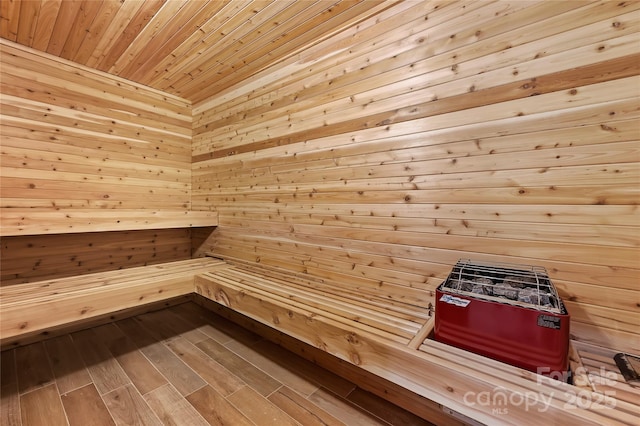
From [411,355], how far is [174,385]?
5.35ft

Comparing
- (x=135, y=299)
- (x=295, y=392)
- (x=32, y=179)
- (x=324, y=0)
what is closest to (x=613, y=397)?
(x=295, y=392)

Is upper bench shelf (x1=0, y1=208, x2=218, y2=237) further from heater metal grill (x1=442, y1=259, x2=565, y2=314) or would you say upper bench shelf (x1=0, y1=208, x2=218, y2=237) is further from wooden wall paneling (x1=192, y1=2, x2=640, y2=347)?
heater metal grill (x1=442, y1=259, x2=565, y2=314)

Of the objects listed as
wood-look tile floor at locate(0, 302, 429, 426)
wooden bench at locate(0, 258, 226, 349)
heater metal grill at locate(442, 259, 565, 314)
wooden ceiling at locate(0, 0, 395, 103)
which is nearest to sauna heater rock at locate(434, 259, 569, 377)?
heater metal grill at locate(442, 259, 565, 314)

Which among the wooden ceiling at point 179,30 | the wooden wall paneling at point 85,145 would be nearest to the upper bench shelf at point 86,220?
the wooden wall paneling at point 85,145

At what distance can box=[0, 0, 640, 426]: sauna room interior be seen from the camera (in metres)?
1.11

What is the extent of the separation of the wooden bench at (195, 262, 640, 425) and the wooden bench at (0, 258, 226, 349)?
414mm

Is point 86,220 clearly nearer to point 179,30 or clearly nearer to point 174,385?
point 174,385

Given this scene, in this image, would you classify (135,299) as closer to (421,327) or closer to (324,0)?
(421,327)

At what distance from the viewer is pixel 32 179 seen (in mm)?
2348

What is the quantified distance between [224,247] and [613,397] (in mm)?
2838

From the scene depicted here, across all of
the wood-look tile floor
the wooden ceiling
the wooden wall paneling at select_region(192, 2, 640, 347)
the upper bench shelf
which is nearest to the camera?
the wooden wall paneling at select_region(192, 2, 640, 347)

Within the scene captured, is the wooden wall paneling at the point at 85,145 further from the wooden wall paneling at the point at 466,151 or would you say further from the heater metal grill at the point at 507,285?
the heater metal grill at the point at 507,285

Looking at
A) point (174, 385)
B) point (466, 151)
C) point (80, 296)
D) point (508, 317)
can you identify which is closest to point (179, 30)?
point (80, 296)

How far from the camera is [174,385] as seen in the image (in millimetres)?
1854
